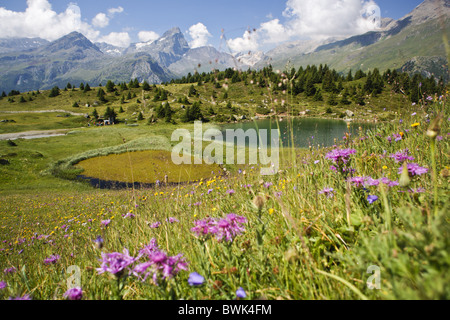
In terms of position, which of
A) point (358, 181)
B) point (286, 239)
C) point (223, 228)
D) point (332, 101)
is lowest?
point (286, 239)

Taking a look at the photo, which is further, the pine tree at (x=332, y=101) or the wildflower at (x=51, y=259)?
the pine tree at (x=332, y=101)

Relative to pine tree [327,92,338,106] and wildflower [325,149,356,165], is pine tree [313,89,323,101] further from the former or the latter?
wildflower [325,149,356,165]

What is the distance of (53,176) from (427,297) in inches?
1116

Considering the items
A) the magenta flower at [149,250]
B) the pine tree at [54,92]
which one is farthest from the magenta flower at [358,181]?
the pine tree at [54,92]

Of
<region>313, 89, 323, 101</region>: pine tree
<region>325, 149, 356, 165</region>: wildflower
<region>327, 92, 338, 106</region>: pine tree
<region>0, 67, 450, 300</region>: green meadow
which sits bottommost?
<region>0, 67, 450, 300</region>: green meadow

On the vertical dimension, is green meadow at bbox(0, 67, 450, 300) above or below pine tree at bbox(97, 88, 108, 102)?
below

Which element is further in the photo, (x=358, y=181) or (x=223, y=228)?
(x=358, y=181)

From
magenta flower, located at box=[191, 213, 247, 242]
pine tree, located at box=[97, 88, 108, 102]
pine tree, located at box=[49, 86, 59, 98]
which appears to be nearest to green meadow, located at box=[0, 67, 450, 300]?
magenta flower, located at box=[191, 213, 247, 242]

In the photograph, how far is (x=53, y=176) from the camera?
74.2ft

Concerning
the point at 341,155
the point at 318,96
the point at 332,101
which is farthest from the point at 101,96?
the point at 341,155

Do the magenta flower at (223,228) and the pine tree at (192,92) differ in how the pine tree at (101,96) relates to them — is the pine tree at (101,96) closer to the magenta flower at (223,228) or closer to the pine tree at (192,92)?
the pine tree at (192,92)

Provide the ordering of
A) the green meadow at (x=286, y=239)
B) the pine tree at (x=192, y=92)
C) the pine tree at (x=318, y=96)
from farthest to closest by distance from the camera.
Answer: the pine tree at (x=192, y=92) → the pine tree at (x=318, y=96) → the green meadow at (x=286, y=239)

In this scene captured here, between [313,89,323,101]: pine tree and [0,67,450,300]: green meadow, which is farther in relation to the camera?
[313,89,323,101]: pine tree

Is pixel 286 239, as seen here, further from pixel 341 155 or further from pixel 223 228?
pixel 341 155
